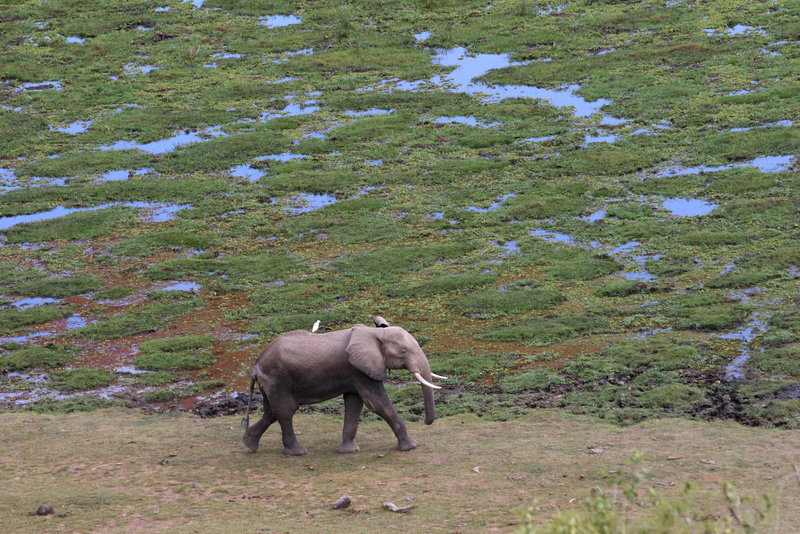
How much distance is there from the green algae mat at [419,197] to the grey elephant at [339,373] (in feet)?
5.99

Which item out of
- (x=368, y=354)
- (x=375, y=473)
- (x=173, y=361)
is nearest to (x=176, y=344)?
(x=173, y=361)

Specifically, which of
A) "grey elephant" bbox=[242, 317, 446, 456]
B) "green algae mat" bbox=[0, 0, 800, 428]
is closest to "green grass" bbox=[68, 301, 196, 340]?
"green algae mat" bbox=[0, 0, 800, 428]

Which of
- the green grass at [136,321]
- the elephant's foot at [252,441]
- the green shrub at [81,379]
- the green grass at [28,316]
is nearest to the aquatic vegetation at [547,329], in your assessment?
the elephant's foot at [252,441]

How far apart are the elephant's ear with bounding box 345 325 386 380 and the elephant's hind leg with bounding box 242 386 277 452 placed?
140 centimetres

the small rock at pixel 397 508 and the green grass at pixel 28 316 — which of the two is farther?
the green grass at pixel 28 316

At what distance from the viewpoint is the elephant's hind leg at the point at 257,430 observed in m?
13.3

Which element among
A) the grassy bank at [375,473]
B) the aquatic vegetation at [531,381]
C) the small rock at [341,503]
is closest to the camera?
the grassy bank at [375,473]

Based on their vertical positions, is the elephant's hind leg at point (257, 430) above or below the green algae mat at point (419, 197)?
above

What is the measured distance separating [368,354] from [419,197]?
14530 millimetres

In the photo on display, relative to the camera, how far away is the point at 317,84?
37.0 metres

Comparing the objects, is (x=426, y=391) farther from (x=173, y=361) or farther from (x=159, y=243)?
(x=159, y=243)

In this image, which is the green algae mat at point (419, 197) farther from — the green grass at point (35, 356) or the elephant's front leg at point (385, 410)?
the elephant's front leg at point (385, 410)

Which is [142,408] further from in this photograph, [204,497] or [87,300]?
[87,300]

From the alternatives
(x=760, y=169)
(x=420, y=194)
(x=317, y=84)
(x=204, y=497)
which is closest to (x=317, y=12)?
(x=317, y=84)
